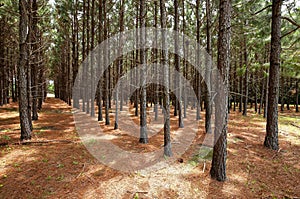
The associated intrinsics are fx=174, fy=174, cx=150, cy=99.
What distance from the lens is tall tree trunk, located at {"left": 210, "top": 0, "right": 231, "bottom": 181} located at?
5.23 metres

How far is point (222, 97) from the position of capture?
211 inches

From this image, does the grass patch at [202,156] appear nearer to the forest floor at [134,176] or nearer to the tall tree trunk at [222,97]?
the forest floor at [134,176]

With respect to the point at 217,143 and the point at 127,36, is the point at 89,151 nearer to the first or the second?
the point at 217,143

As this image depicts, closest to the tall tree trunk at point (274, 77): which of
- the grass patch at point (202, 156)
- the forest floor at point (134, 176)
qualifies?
the forest floor at point (134, 176)

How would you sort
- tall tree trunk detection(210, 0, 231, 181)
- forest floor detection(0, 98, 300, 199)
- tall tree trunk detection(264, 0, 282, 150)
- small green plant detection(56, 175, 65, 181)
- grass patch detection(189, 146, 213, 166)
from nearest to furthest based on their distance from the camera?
forest floor detection(0, 98, 300, 199) → small green plant detection(56, 175, 65, 181) → tall tree trunk detection(210, 0, 231, 181) → grass patch detection(189, 146, 213, 166) → tall tree trunk detection(264, 0, 282, 150)

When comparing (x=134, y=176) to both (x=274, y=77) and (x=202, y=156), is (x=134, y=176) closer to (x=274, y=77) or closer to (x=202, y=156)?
(x=202, y=156)

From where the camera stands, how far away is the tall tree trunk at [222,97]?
523 cm

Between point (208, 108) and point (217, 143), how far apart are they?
5207 millimetres

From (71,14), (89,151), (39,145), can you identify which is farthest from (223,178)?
(71,14)

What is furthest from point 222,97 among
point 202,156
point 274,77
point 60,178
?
point 60,178

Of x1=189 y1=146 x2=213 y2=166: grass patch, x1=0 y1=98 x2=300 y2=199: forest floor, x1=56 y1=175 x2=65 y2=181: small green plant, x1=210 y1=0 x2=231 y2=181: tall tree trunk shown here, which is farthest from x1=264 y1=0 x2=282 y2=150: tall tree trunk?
→ x1=56 y1=175 x2=65 y2=181: small green plant

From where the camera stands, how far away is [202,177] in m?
5.73

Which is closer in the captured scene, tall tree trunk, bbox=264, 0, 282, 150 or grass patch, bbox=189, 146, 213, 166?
grass patch, bbox=189, 146, 213, 166

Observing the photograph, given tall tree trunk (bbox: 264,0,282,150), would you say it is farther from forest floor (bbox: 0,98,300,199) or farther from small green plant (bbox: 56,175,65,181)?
small green plant (bbox: 56,175,65,181)
